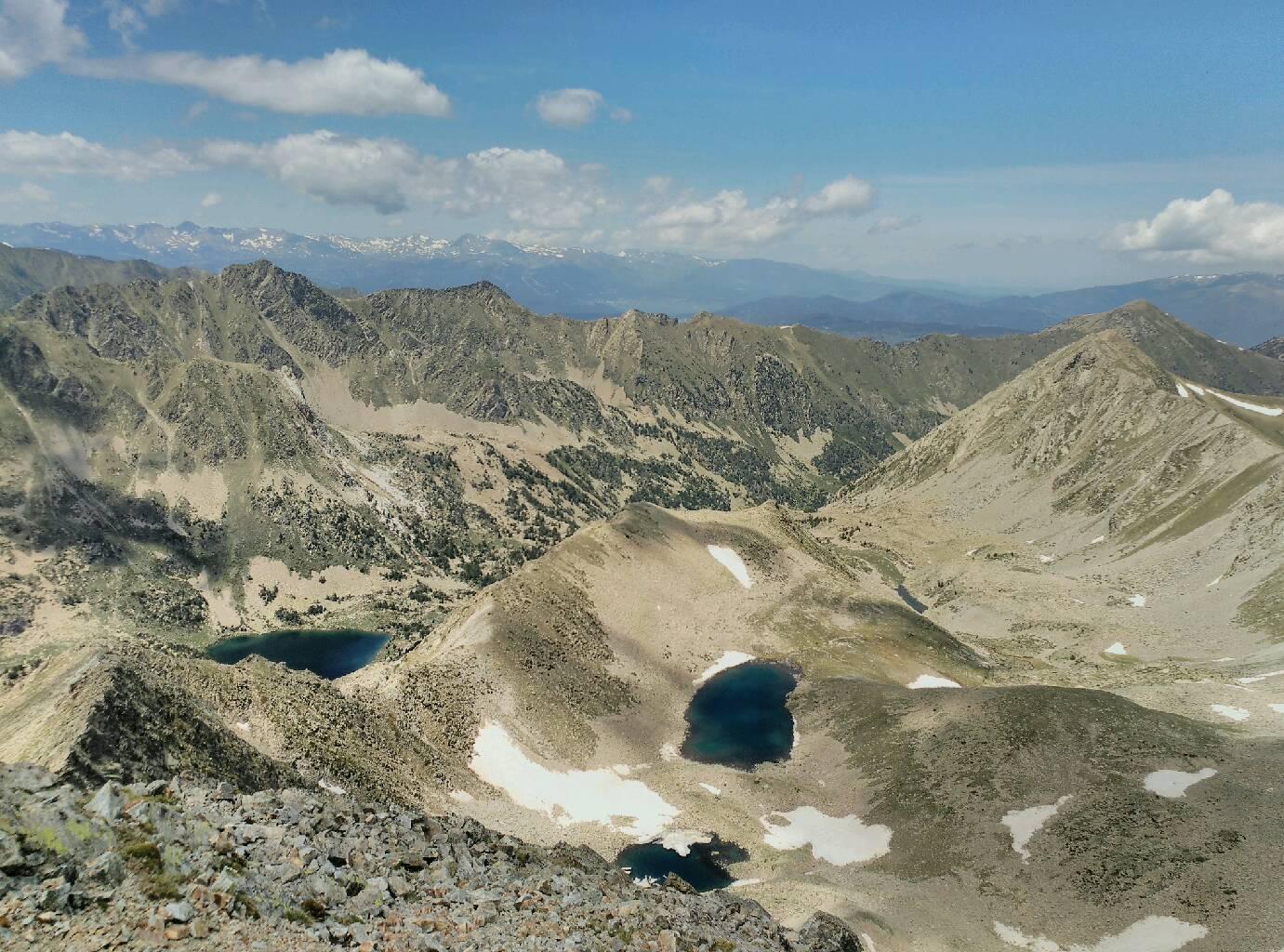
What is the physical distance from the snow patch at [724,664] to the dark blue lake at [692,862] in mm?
36739

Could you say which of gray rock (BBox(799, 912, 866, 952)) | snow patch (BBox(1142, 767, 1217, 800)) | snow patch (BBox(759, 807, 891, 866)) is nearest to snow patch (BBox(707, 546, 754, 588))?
snow patch (BBox(759, 807, 891, 866))

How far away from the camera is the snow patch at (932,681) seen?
108250 mm

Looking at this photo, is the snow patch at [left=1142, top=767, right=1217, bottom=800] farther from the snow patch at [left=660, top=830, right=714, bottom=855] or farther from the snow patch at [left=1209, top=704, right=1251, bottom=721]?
the snow patch at [left=660, top=830, right=714, bottom=855]

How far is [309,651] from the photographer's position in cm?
19138

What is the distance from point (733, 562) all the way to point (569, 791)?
64.3 meters

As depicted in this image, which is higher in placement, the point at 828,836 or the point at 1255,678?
the point at 1255,678

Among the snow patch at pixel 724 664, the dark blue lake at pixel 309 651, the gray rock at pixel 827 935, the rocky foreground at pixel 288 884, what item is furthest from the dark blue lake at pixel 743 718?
the dark blue lake at pixel 309 651

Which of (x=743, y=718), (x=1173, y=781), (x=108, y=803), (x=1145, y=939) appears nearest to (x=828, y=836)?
(x=743, y=718)

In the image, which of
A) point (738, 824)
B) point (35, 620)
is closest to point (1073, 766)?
point (738, 824)

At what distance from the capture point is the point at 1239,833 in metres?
54.6

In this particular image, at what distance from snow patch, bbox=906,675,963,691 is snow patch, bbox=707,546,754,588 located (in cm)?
3145

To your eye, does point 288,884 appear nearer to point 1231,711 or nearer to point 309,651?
point 1231,711

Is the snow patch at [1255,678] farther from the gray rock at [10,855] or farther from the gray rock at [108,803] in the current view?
the gray rock at [10,855]

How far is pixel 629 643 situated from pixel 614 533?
25685mm
